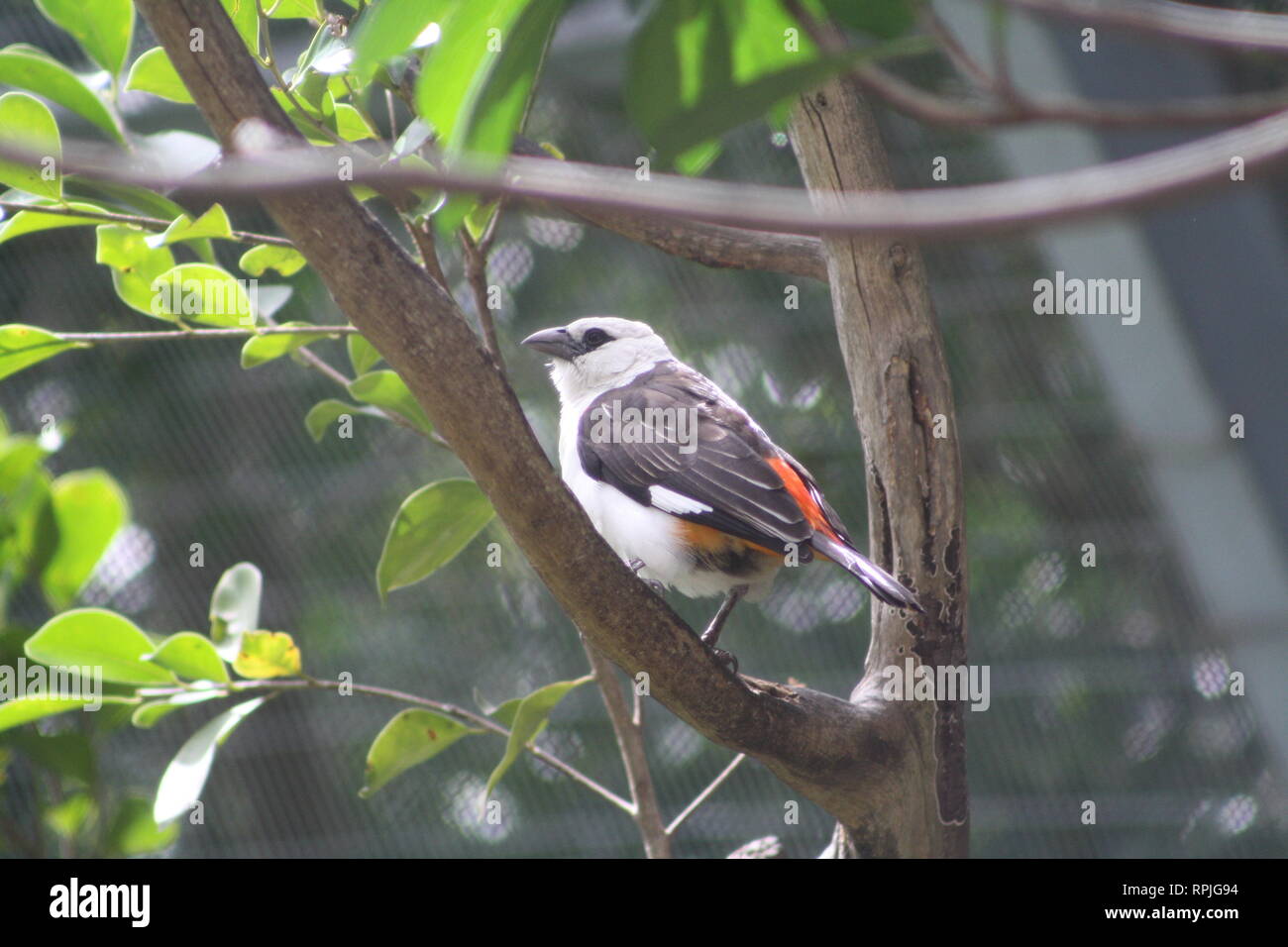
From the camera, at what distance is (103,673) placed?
54.1 inches

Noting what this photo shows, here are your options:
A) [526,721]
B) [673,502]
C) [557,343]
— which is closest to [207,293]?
[526,721]

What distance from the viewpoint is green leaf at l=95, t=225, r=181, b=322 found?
4.36ft

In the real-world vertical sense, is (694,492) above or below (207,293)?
below

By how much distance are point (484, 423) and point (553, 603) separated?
6.29 ft

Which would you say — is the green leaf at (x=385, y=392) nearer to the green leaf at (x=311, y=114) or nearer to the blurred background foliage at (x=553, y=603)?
the green leaf at (x=311, y=114)

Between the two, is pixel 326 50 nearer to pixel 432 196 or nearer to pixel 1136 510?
pixel 432 196

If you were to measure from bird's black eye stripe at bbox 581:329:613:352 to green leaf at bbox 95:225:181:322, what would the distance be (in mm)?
943

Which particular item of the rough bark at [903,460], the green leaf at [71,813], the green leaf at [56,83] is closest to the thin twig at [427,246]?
the green leaf at [56,83]

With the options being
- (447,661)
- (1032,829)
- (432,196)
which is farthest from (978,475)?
(432,196)

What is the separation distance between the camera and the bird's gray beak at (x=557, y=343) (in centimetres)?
223

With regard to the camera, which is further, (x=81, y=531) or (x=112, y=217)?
(x=81, y=531)

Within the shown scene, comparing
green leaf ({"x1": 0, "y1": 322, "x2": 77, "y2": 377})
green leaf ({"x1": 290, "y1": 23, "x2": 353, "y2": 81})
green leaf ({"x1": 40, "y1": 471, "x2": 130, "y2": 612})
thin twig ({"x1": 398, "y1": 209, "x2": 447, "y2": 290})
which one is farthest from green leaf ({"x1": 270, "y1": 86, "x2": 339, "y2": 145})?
green leaf ({"x1": 40, "y1": 471, "x2": 130, "y2": 612})

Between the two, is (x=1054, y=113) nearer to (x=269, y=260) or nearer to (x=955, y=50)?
(x=955, y=50)

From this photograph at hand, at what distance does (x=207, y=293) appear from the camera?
1.28 meters
